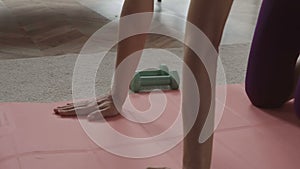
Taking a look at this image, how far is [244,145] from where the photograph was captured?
1.11m

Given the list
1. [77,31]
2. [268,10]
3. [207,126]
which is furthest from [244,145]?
[77,31]

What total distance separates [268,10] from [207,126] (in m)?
0.51

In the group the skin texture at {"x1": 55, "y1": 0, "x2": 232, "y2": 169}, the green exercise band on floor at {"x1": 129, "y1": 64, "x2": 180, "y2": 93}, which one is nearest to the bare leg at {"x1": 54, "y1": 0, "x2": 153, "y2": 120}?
the green exercise band on floor at {"x1": 129, "y1": 64, "x2": 180, "y2": 93}

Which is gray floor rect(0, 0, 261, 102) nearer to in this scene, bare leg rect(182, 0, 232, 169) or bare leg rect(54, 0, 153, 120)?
bare leg rect(54, 0, 153, 120)

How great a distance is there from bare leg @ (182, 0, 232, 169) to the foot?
361mm

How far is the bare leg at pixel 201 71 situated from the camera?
32.7 inches

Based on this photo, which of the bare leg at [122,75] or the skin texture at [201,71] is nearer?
the skin texture at [201,71]

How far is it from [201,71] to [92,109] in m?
0.44

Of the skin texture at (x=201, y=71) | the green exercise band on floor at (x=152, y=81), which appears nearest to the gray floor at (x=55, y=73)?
the green exercise band on floor at (x=152, y=81)

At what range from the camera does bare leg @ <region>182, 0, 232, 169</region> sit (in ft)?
2.72

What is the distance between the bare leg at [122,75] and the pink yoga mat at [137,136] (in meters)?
0.03

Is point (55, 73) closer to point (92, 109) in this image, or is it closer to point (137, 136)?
point (92, 109)

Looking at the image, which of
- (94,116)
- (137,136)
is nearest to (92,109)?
(94,116)

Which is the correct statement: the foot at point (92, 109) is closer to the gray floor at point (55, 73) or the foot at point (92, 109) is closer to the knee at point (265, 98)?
the gray floor at point (55, 73)
